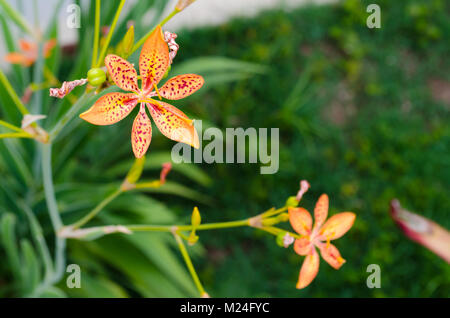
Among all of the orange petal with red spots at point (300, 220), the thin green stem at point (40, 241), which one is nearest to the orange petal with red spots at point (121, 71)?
the orange petal with red spots at point (300, 220)

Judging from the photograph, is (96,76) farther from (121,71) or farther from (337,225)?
(337,225)

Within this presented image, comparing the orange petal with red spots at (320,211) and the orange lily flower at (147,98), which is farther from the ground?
the orange lily flower at (147,98)

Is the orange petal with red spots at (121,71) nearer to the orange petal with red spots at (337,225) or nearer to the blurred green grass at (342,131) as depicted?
the orange petal with red spots at (337,225)

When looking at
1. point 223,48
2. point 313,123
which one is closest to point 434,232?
point 313,123

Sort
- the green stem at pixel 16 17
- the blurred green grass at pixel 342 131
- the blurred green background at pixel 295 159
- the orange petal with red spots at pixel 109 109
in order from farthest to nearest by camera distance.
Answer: the blurred green grass at pixel 342 131 → the blurred green background at pixel 295 159 → the green stem at pixel 16 17 → the orange petal with red spots at pixel 109 109

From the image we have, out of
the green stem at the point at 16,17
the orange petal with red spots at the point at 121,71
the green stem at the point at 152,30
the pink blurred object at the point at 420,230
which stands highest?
the green stem at the point at 16,17

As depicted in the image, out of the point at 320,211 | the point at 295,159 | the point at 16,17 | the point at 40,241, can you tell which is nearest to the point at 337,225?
the point at 320,211

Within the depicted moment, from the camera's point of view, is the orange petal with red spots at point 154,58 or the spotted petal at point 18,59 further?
the spotted petal at point 18,59
